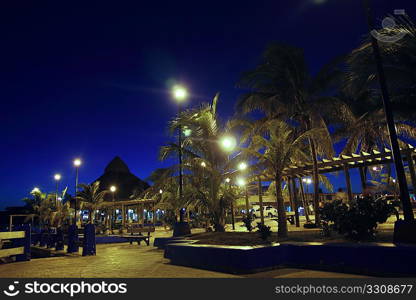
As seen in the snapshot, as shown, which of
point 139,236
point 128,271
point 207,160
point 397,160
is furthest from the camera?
point 139,236

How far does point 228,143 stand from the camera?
11258 mm

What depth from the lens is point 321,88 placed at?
45.8 feet

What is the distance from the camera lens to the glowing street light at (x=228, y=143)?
11.3m

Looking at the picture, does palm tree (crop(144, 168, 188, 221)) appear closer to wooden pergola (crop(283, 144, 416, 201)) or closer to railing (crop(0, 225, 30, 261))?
railing (crop(0, 225, 30, 261))

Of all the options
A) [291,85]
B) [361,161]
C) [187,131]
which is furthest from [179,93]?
[361,161]

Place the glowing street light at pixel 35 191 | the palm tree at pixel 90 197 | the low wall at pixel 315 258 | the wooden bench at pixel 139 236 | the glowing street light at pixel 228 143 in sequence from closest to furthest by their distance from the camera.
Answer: the low wall at pixel 315 258 < the glowing street light at pixel 228 143 < the wooden bench at pixel 139 236 < the palm tree at pixel 90 197 < the glowing street light at pixel 35 191

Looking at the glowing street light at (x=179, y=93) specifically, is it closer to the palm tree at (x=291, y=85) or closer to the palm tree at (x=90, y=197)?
the palm tree at (x=291, y=85)

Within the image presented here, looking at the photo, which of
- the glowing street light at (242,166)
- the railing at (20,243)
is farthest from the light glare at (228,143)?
the railing at (20,243)

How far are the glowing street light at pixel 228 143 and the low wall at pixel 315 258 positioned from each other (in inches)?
Result: 188

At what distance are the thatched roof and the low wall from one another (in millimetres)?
37816

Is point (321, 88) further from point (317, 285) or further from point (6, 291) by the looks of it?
point (6, 291)

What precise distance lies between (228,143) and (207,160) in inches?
50.2

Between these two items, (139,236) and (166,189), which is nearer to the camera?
(139,236)

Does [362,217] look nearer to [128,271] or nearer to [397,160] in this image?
[397,160]
